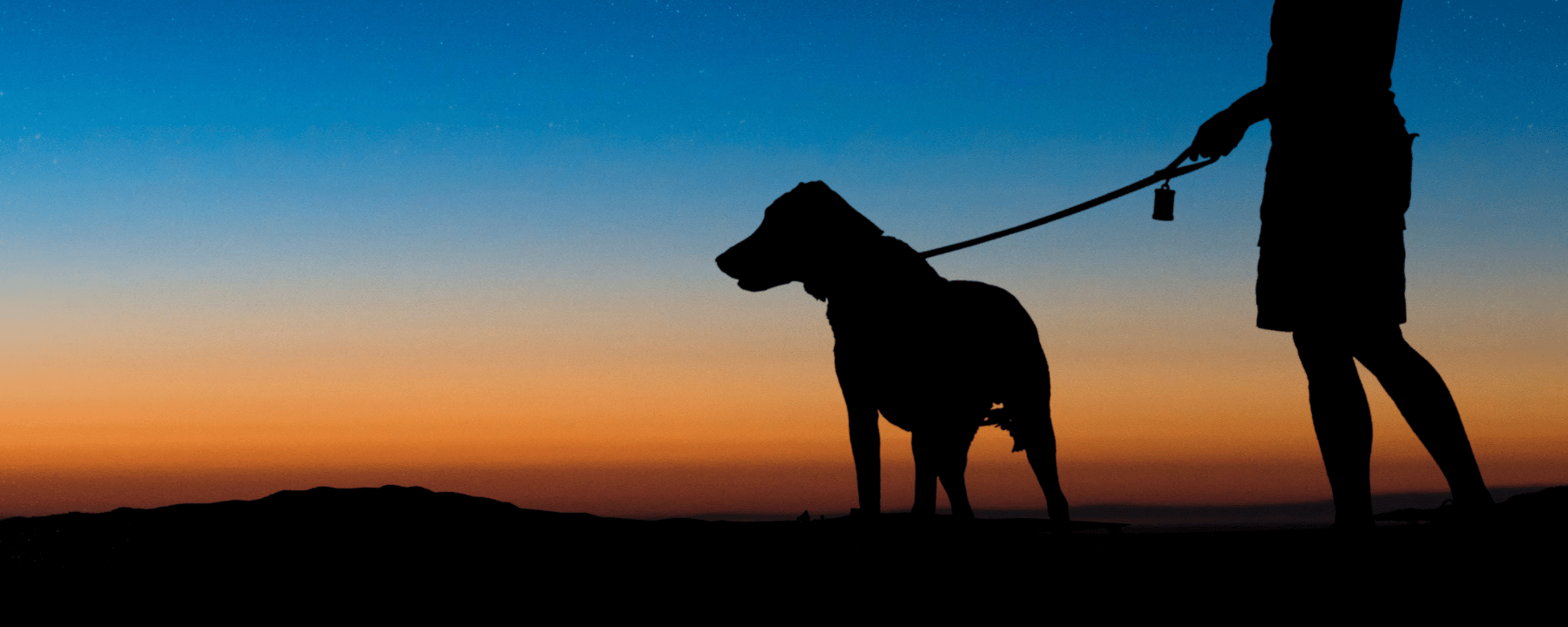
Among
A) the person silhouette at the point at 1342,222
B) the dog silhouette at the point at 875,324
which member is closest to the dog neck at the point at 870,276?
the dog silhouette at the point at 875,324

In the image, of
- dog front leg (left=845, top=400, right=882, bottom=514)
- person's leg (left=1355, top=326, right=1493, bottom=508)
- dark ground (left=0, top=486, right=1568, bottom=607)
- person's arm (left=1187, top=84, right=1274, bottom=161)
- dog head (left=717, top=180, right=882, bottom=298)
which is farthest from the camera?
dog head (left=717, top=180, right=882, bottom=298)

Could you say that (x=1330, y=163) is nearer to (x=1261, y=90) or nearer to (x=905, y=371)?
(x=1261, y=90)

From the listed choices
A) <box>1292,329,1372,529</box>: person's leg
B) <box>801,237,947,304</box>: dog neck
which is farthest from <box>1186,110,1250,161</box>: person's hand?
<box>801,237,947,304</box>: dog neck

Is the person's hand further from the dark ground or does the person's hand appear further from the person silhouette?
the dark ground

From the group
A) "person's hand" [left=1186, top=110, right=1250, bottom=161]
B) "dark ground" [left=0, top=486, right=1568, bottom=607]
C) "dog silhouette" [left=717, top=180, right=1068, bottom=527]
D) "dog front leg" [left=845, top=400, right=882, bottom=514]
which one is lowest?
"dark ground" [left=0, top=486, right=1568, bottom=607]

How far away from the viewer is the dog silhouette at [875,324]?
17.4 ft

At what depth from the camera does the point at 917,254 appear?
5.66m

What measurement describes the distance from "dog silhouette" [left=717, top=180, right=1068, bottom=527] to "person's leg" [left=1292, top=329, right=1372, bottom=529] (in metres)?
1.78

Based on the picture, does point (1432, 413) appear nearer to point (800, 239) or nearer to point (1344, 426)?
point (1344, 426)

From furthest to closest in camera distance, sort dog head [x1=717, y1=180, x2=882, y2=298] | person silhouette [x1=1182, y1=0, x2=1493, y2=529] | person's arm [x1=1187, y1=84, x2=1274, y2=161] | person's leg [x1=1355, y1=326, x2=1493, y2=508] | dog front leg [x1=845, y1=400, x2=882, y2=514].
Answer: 1. dog head [x1=717, y1=180, x2=882, y2=298]
2. dog front leg [x1=845, y1=400, x2=882, y2=514]
3. person's arm [x1=1187, y1=84, x2=1274, y2=161]
4. person silhouette [x1=1182, y1=0, x2=1493, y2=529]
5. person's leg [x1=1355, y1=326, x2=1493, y2=508]

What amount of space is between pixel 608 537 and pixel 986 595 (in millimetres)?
1806

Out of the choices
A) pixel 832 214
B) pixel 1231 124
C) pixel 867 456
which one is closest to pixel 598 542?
pixel 867 456

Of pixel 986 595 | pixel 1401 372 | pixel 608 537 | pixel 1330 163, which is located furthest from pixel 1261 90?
pixel 608 537

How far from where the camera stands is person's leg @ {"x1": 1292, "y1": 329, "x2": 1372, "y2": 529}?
3809mm
